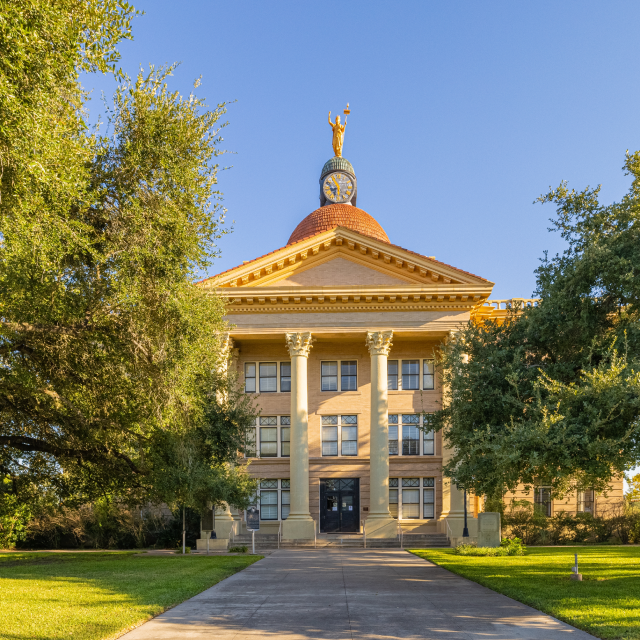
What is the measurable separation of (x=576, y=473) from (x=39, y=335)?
12.6 meters

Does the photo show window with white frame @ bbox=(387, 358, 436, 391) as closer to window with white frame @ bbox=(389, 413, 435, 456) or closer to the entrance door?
Result: window with white frame @ bbox=(389, 413, 435, 456)

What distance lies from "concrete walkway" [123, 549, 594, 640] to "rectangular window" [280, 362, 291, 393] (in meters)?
18.2

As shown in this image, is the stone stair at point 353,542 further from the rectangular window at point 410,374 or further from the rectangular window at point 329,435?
the rectangular window at point 410,374

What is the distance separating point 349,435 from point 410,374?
15.1ft

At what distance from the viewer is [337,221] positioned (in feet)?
149

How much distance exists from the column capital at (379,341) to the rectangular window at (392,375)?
2979 mm

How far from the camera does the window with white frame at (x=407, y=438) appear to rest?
34.9 metres

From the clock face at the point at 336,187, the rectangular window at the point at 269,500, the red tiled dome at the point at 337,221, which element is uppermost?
the clock face at the point at 336,187

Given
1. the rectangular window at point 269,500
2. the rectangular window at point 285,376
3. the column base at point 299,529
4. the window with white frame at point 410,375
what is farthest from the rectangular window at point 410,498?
the rectangular window at point 285,376

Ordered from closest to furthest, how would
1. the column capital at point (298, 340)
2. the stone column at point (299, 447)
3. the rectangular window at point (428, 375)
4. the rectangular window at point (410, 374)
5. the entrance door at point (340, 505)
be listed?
the stone column at point (299, 447) < the column capital at point (298, 340) < the entrance door at point (340, 505) < the rectangular window at point (428, 375) < the rectangular window at point (410, 374)

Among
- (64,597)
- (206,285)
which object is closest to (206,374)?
(206,285)

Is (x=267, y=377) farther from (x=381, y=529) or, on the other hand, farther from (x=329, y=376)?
(x=381, y=529)

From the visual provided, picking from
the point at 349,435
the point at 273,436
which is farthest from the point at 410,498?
the point at 273,436

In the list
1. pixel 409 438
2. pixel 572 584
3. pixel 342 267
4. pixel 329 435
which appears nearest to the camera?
pixel 572 584
